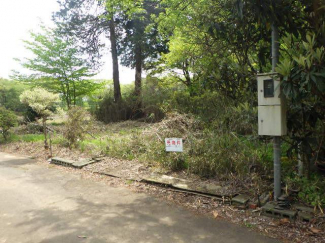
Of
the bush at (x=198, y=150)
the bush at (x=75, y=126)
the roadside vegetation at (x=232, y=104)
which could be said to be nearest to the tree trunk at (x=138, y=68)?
the roadside vegetation at (x=232, y=104)

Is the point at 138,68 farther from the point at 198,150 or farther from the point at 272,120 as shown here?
the point at 272,120

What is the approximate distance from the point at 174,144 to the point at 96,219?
2.24m

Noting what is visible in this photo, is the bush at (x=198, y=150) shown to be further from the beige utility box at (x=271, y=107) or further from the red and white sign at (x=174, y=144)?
the beige utility box at (x=271, y=107)

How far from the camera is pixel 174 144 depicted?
17.2ft

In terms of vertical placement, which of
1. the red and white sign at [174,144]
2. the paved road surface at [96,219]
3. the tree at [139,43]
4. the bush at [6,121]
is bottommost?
the paved road surface at [96,219]

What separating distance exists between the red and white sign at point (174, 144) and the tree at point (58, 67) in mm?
12043

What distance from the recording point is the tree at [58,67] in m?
14.8

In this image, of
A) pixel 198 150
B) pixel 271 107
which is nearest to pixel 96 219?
pixel 198 150

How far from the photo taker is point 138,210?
393cm

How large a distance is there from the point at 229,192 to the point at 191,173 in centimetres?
109

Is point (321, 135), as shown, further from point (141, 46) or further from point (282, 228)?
point (141, 46)

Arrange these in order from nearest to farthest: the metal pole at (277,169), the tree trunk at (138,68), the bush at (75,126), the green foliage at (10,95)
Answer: the metal pole at (277,169), the bush at (75,126), the tree trunk at (138,68), the green foliage at (10,95)

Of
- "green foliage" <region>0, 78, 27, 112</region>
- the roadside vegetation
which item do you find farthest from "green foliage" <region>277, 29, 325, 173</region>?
"green foliage" <region>0, 78, 27, 112</region>

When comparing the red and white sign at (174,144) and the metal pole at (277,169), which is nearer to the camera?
the metal pole at (277,169)
